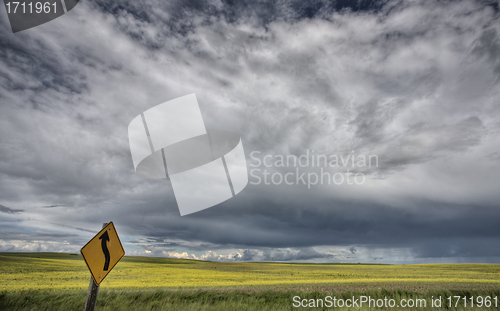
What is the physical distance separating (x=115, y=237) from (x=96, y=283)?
1.22 meters

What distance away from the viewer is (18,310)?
941 centimetres

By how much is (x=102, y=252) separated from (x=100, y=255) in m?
0.09

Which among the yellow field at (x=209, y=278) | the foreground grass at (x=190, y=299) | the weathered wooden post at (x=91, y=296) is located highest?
the weathered wooden post at (x=91, y=296)

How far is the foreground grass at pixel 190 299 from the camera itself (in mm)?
10328

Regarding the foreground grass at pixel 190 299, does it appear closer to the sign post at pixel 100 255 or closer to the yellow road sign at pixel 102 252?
the sign post at pixel 100 255

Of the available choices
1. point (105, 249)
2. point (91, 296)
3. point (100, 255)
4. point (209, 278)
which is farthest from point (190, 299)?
point (209, 278)

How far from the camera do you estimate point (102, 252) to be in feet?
22.5

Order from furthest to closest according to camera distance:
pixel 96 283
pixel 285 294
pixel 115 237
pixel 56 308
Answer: pixel 285 294 < pixel 56 308 < pixel 115 237 < pixel 96 283

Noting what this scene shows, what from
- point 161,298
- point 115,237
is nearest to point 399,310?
point 161,298

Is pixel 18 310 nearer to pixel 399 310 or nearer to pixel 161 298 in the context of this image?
pixel 161 298

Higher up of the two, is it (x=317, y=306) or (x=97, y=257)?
(x=97, y=257)

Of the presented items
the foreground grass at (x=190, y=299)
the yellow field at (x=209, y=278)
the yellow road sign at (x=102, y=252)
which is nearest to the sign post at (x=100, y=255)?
the yellow road sign at (x=102, y=252)

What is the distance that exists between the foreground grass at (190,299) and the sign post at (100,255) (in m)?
3.82

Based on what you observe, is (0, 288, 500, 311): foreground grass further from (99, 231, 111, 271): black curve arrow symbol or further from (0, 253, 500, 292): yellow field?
(0, 253, 500, 292): yellow field
